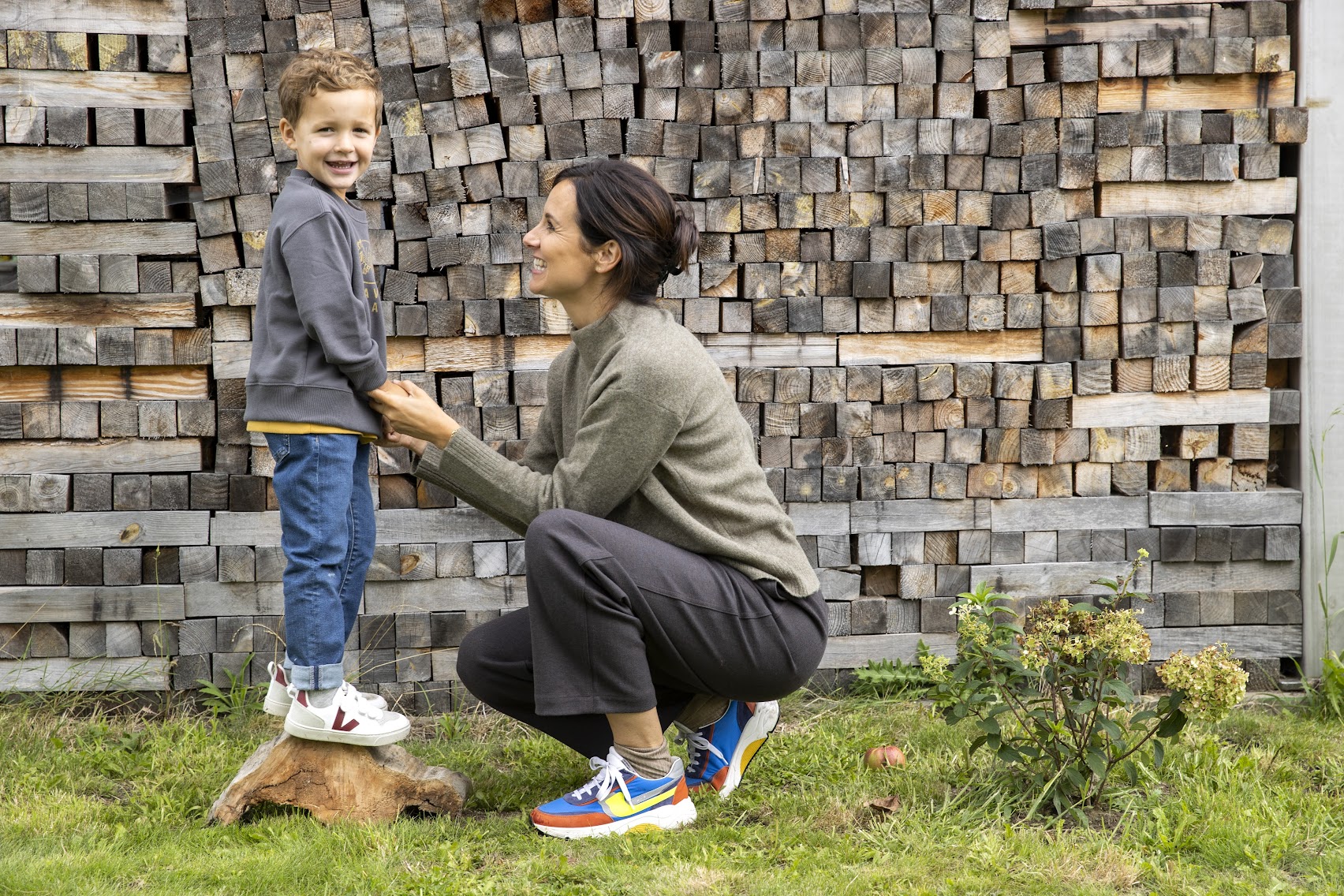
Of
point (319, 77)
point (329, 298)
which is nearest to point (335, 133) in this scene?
point (319, 77)

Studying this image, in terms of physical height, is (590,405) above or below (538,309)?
below

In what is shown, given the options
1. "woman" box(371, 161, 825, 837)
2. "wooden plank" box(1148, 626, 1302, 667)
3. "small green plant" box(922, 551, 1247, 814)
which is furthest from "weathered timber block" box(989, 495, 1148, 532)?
"woman" box(371, 161, 825, 837)

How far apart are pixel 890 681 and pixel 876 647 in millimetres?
128

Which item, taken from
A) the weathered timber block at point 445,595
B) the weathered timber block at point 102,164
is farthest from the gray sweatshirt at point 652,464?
the weathered timber block at point 102,164

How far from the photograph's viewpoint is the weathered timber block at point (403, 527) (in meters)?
3.59

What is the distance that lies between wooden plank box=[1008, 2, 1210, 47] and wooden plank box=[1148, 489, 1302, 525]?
5.12ft

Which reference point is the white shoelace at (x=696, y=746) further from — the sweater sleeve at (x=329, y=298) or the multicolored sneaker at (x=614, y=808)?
the sweater sleeve at (x=329, y=298)

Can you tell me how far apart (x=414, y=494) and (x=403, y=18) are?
1552 millimetres

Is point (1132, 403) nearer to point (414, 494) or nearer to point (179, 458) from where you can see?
point (414, 494)

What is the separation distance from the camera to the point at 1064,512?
12.3 ft

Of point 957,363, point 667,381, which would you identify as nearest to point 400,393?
point 667,381

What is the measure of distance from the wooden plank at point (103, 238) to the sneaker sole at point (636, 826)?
224 centimetres

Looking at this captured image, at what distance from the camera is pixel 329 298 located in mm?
2594

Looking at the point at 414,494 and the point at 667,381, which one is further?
the point at 414,494
